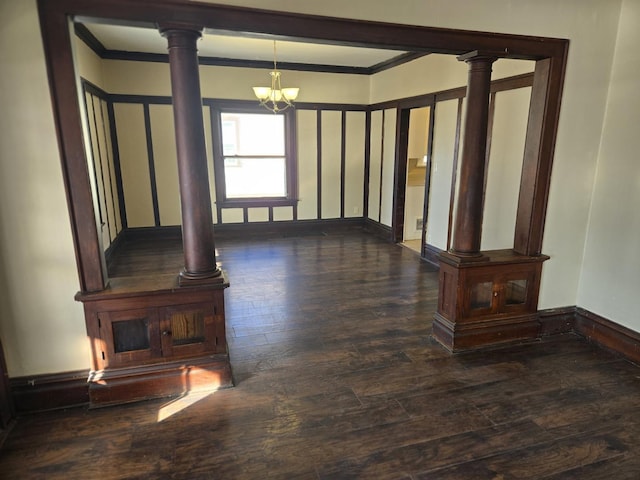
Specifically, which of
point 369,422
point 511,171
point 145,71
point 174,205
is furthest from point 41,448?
point 145,71

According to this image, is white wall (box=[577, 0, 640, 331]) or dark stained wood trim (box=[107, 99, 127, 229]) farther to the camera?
dark stained wood trim (box=[107, 99, 127, 229])

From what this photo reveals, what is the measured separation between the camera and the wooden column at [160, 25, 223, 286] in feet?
7.70

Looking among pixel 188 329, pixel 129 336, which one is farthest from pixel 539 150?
pixel 129 336

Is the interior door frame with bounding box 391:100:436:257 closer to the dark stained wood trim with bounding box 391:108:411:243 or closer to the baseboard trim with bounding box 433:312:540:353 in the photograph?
the dark stained wood trim with bounding box 391:108:411:243

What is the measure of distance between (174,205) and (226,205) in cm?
86

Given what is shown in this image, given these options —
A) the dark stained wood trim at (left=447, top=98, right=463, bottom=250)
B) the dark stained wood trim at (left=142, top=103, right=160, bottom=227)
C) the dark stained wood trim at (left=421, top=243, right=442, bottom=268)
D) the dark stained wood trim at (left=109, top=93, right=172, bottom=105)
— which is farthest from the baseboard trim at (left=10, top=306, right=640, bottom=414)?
the dark stained wood trim at (left=109, top=93, right=172, bottom=105)

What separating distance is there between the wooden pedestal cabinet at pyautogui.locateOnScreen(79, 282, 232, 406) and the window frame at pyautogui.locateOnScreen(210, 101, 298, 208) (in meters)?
4.55

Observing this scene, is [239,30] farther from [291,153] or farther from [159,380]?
[291,153]

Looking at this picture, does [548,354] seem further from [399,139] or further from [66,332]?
[399,139]

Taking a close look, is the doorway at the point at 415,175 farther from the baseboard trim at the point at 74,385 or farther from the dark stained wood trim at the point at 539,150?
the baseboard trim at the point at 74,385

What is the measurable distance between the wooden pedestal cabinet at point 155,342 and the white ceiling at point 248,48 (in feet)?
12.1

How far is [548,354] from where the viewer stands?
3180 millimetres

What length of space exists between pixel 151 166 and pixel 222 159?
1.14 m

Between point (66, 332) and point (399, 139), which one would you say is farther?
point (399, 139)
